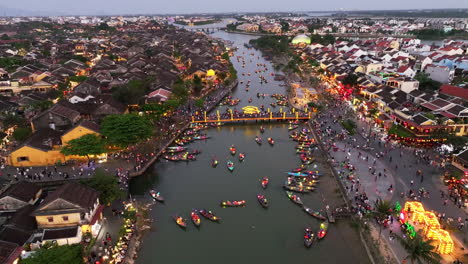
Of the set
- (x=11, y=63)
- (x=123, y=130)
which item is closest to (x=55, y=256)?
(x=123, y=130)

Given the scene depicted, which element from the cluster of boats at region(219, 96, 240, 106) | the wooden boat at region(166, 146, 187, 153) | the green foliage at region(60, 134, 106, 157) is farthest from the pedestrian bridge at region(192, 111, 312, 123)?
the green foliage at region(60, 134, 106, 157)

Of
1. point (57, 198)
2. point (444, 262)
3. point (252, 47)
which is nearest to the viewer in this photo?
point (444, 262)

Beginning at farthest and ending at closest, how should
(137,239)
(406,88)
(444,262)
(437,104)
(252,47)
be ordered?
(252,47), (406,88), (437,104), (137,239), (444,262)

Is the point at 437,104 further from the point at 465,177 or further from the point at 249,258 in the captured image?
the point at 249,258

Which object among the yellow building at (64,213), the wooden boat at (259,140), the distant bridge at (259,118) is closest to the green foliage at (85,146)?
the yellow building at (64,213)

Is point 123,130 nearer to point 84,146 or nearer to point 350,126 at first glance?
point 84,146

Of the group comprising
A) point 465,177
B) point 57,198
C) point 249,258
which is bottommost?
point 249,258

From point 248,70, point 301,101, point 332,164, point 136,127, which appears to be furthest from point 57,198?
point 248,70

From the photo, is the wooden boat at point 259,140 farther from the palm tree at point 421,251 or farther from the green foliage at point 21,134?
the green foliage at point 21,134
